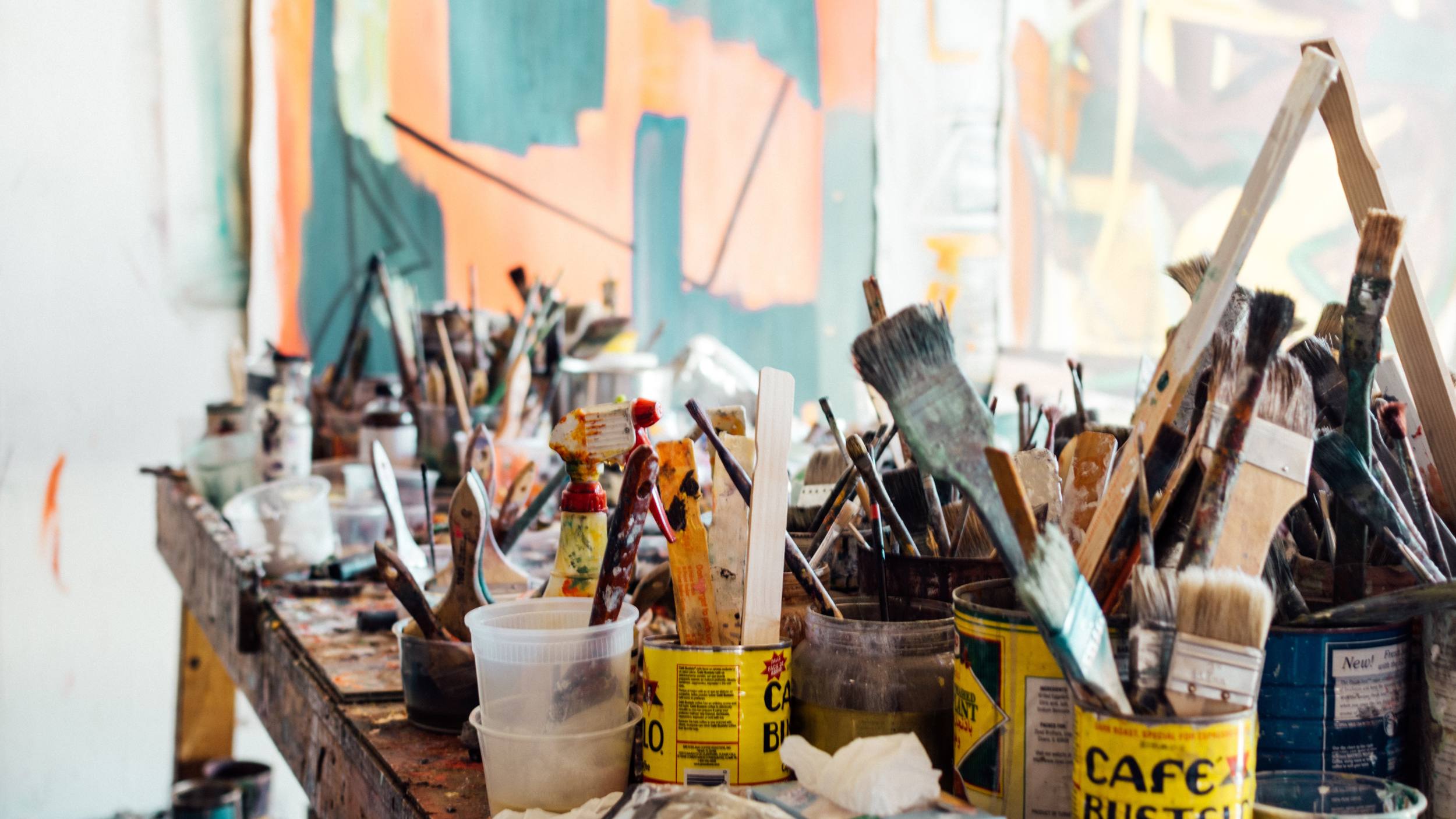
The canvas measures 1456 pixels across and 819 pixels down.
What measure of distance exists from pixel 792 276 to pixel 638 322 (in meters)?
0.56

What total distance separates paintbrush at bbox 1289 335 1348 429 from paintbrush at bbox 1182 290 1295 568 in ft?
0.49

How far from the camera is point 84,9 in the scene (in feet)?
8.89

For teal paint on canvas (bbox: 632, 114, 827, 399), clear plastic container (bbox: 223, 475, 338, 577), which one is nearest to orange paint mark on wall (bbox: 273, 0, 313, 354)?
teal paint on canvas (bbox: 632, 114, 827, 399)

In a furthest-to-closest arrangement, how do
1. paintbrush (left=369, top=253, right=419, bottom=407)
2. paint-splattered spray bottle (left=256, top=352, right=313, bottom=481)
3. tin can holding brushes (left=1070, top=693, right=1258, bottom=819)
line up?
paintbrush (left=369, top=253, right=419, bottom=407) → paint-splattered spray bottle (left=256, top=352, right=313, bottom=481) → tin can holding brushes (left=1070, top=693, right=1258, bottom=819)

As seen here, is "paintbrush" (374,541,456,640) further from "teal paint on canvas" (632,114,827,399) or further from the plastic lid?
"teal paint on canvas" (632,114,827,399)

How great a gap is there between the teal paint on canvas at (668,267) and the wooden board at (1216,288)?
117 inches

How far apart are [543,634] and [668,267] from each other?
293cm

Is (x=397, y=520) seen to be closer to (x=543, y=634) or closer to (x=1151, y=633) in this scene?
(x=543, y=634)

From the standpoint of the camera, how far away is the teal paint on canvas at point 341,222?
120 inches

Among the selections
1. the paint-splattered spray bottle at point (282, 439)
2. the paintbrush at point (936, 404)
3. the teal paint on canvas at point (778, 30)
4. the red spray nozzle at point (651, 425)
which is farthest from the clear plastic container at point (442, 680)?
the teal paint on canvas at point (778, 30)

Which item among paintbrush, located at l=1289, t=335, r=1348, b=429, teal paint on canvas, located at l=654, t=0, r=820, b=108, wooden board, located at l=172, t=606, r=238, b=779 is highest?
teal paint on canvas, located at l=654, t=0, r=820, b=108

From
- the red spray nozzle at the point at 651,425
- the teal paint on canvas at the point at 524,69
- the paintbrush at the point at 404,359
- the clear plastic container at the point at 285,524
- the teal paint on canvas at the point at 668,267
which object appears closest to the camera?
the red spray nozzle at the point at 651,425

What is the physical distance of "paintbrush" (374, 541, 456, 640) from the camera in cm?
85

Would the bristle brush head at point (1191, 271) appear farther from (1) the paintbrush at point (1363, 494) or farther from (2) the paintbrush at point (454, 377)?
(2) the paintbrush at point (454, 377)
